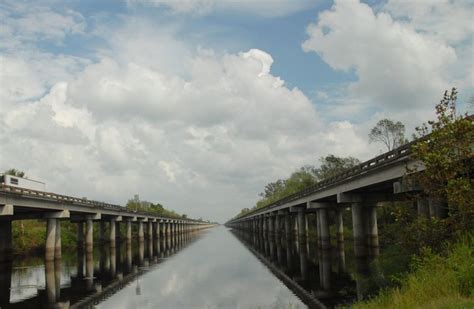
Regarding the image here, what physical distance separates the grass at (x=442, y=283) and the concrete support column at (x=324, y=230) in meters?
37.8

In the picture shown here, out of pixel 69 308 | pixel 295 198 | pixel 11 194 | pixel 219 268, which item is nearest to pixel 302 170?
pixel 295 198

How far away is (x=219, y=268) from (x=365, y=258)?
13765 mm

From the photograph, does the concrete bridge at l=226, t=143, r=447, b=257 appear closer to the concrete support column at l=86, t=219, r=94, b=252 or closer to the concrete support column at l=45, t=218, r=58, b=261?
the concrete support column at l=86, t=219, r=94, b=252

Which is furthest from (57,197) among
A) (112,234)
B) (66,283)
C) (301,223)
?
(301,223)

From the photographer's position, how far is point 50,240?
160 ft

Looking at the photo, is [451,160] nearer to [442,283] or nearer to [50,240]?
[442,283]

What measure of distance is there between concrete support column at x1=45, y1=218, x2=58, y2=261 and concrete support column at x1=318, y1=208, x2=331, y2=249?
3099 centimetres

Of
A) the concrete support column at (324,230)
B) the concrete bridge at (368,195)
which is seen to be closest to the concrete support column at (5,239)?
the concrete bridge at (368,195)

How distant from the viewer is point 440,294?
476 inches

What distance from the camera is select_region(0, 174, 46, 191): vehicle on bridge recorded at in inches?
1906

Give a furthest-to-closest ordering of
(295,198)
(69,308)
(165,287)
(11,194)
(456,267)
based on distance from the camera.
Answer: (295,198), (11,194), (165,287), (69,308), (456,267)

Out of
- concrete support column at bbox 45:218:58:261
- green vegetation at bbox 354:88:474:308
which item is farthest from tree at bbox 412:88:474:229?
concrete support column at bbox 45:218:58:261

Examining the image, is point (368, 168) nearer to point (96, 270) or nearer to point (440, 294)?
point (440, 294)

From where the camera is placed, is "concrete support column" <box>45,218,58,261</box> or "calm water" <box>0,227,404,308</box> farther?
"concrete support column" <box>45,218,58,261</box>
